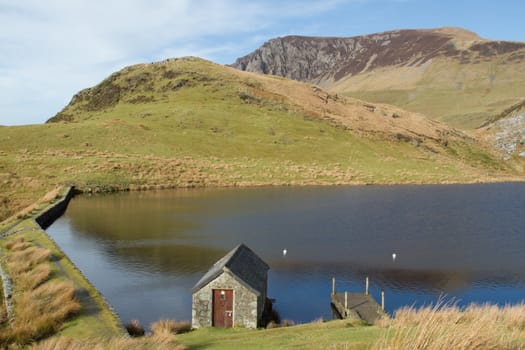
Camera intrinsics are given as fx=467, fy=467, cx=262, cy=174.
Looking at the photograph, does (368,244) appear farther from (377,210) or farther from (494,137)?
(494,137)

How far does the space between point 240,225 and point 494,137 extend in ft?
364

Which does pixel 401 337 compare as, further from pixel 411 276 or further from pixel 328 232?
pixel 328 232

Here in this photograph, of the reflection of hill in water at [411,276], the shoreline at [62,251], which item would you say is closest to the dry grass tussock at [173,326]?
the shoreline at [62,251]

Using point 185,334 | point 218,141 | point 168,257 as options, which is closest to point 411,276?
point 185,334

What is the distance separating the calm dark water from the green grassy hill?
13789 millimetres

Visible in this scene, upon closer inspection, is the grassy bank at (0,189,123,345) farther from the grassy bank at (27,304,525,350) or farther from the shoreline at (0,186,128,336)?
the grassy bank at (27,304,525,350)

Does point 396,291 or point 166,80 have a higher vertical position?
point 166,80

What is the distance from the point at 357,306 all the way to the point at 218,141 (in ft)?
255

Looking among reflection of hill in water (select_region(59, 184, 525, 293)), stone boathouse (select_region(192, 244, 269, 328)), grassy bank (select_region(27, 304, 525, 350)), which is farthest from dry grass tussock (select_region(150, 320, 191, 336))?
reflection of hill in water (select_region(59, 184, 525, 293))

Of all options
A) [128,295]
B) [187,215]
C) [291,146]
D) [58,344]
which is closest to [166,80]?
[291,146]

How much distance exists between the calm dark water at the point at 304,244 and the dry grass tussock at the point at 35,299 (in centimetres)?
388

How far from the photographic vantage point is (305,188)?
79812 mm

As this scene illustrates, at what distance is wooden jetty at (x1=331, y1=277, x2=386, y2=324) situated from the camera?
2462cm

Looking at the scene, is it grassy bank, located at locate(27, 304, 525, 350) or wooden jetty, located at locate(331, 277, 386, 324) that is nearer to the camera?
grassy bank, located at locate(27, 304, 525, 350)
